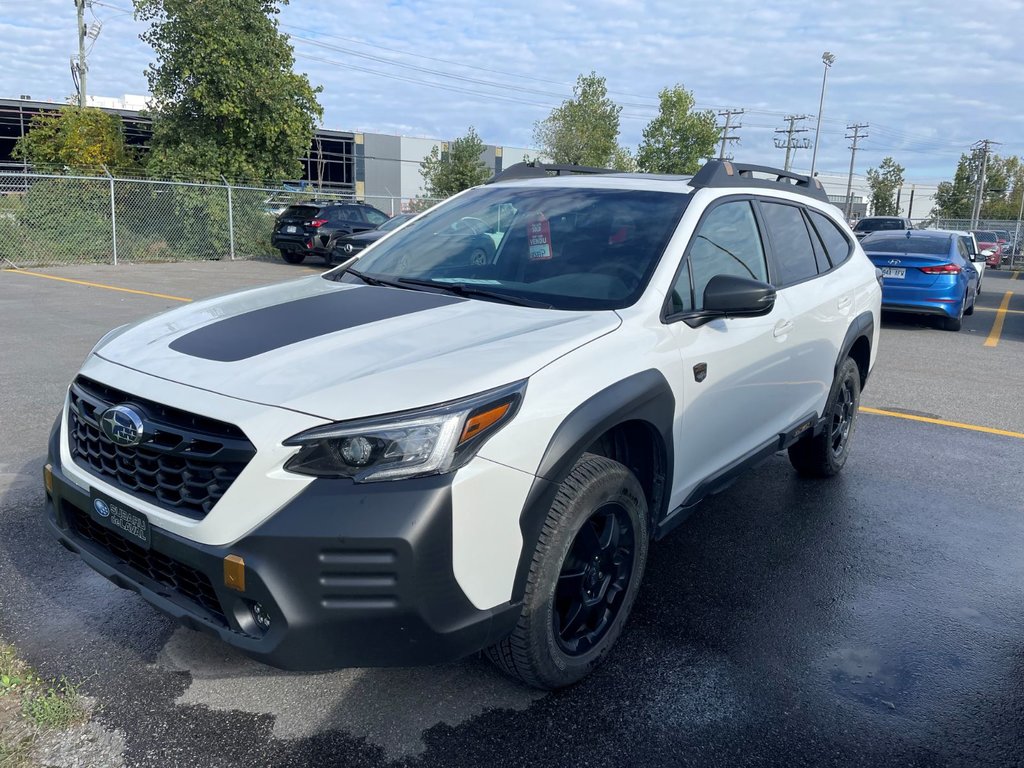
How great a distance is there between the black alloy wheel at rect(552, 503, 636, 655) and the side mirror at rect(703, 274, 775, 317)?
90 cm

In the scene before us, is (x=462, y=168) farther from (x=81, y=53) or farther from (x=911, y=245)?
(x=911, y=245)

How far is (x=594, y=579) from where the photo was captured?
9.66ft

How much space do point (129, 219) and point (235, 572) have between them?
19.1 metres

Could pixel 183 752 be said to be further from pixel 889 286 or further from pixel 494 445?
pixel 889 286

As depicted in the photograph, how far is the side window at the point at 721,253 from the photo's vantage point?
3359 mm

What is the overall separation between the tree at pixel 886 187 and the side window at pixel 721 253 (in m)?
73.7

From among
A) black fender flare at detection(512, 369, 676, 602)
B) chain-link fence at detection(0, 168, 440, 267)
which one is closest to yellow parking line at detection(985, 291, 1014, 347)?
black fender flare at detection(512, 369, 676, 602)

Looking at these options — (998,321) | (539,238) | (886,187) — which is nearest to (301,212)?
(998,321)

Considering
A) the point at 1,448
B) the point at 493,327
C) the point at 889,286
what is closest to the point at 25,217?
the point at 1,448

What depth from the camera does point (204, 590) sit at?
2.36m

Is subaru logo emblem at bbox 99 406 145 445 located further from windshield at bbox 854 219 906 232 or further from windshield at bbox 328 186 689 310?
windshield at bbox 854 219 906 232

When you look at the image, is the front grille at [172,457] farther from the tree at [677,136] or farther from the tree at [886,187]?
the tree at [886,187]

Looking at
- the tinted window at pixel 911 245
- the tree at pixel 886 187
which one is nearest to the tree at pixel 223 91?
the tinted window at pixel 911 245

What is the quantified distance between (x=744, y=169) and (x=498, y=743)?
3.14m
